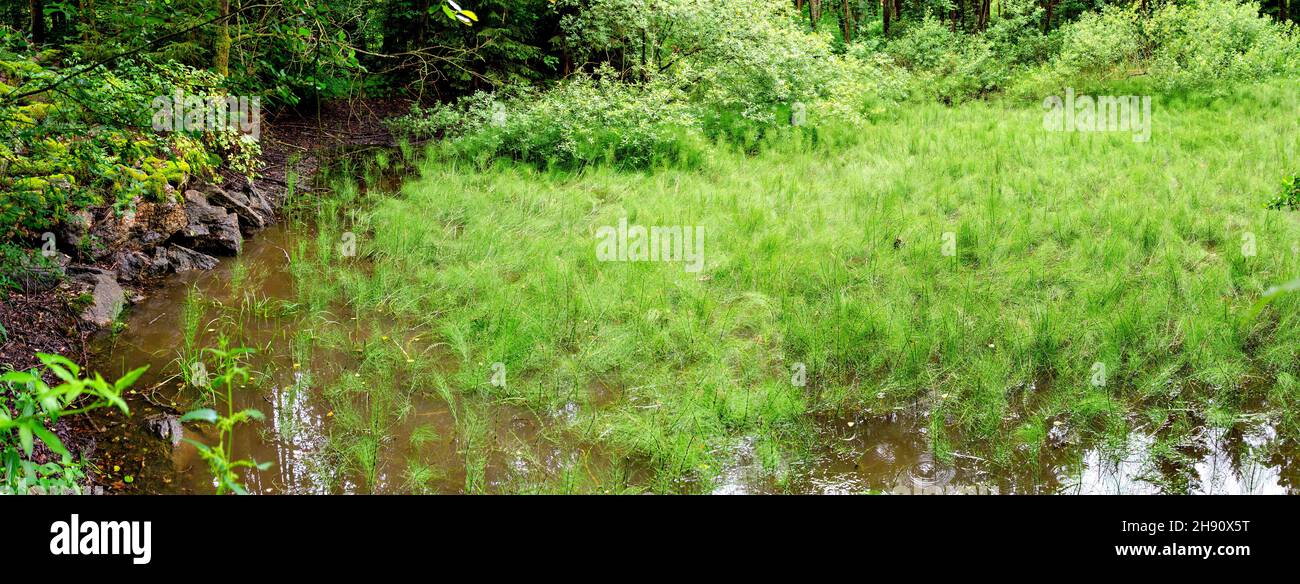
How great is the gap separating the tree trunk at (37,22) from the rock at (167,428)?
7.44 meters

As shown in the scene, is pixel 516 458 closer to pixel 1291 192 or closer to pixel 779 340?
pixel 779 340

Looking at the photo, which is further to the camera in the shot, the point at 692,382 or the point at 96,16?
the point at 96,16

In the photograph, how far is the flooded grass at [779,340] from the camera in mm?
4766

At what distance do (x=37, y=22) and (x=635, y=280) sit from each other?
8.54 meters

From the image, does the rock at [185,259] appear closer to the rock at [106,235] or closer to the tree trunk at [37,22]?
the rock at [106,235]

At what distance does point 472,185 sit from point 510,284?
3.36 m

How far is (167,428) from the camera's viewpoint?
16.2 ft

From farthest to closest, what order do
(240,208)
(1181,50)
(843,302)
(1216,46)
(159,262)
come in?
1. (1181,50)
2. (1216,46)
3. (240,208)
4. (159,262)
5. (843,302)

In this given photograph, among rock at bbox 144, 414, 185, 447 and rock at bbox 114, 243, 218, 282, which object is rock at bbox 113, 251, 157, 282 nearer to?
rock at bbox 114, 243, 218, 282

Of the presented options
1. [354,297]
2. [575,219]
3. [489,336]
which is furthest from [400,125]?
[489,336]

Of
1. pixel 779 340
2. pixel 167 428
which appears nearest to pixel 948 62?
pixel 779 340

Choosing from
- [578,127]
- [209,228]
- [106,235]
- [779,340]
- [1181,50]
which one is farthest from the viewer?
[1181,50]

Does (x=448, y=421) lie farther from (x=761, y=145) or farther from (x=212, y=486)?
(x=761, y=145)

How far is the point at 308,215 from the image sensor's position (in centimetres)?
940
